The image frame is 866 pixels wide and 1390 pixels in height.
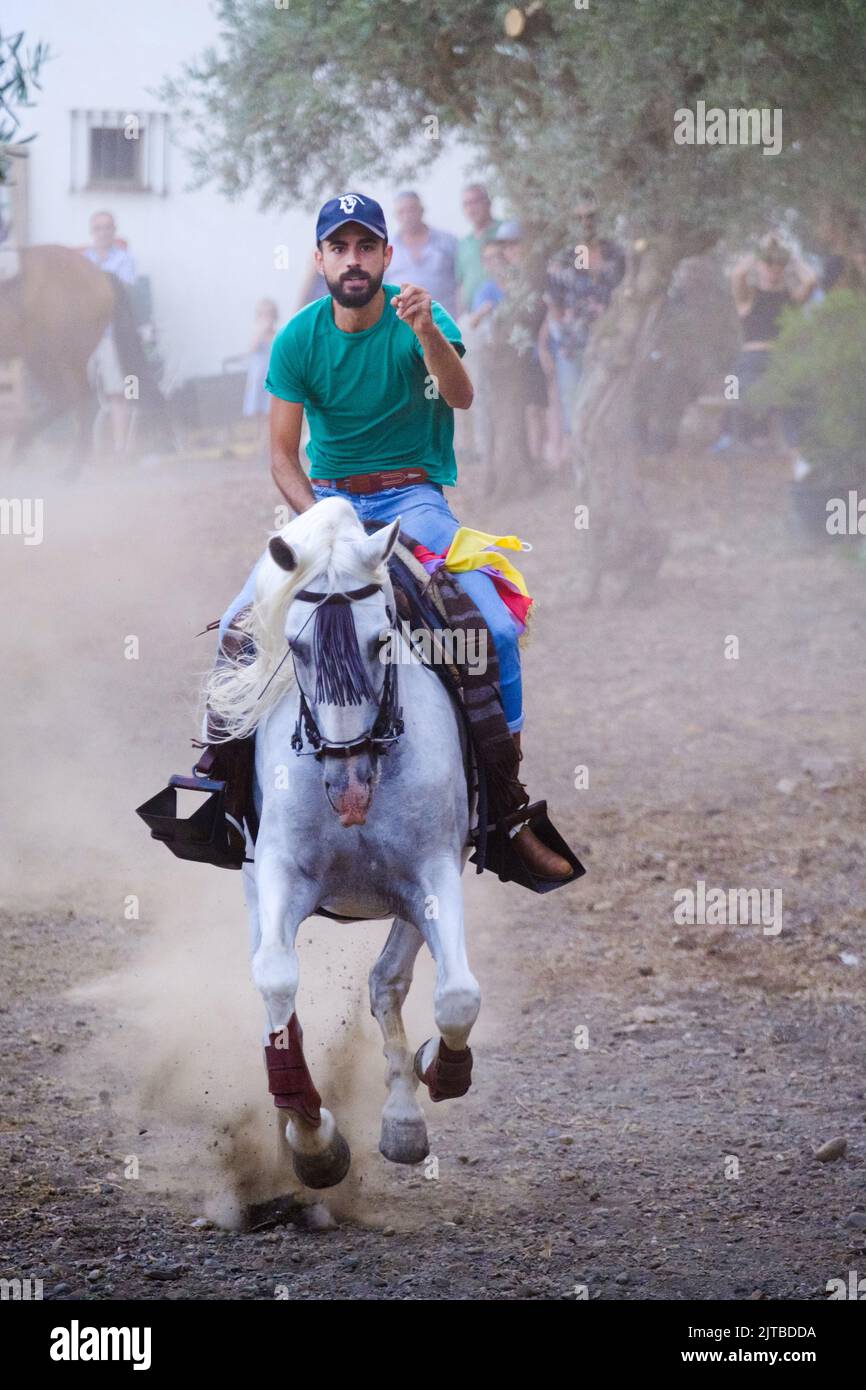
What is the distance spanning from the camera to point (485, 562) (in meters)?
5.13

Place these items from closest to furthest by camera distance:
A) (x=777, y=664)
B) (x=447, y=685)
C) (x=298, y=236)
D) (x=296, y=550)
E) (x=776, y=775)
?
(x=296, y=550) → (x=447, y=685) → (x=776, y=775) → (x=777, y=664) → (x=298, y=236)

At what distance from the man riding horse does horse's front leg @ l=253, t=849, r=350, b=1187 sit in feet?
2.80

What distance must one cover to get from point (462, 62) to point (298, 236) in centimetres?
394

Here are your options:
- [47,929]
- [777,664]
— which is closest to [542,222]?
[777,664]

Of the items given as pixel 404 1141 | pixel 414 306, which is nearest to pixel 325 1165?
pixel 404 1141

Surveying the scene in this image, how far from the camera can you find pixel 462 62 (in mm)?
12617

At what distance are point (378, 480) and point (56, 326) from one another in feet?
41.1

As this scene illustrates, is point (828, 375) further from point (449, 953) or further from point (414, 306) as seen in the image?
point (449, 953)

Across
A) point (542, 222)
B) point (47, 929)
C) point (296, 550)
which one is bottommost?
point (47, 929)

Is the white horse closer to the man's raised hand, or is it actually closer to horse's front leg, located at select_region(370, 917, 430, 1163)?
horse's front leg, located at select_region(370, 917, 430, 1163)

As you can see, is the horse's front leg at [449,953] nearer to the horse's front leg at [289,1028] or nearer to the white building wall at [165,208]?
the horse's front leg at [289,1028]

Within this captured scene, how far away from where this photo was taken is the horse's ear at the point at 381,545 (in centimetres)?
425
